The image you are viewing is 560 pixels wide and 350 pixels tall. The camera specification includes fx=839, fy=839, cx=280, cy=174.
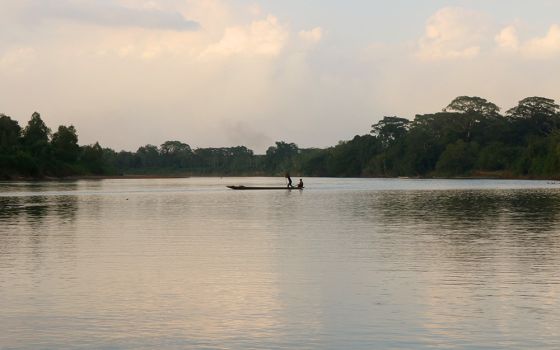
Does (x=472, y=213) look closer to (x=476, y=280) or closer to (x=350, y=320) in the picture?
(x=476, y=280)

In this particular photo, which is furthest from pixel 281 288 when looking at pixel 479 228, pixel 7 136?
pixel 7 136

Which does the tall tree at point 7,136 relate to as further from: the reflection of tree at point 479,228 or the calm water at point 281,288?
the calm water at point 281,288

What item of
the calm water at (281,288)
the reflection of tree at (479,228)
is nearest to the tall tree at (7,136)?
the reflection of tree at (479,228)

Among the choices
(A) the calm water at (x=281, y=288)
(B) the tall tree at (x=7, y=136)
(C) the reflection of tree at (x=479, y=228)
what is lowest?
(A) the calm water at (x=281, y=288)

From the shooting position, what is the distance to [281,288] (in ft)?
65.4

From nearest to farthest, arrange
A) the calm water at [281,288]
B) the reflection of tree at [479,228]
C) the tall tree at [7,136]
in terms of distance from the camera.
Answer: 1. the calm water at [281,288]
2. the reflection of tree at [479,228]
3. the tall tree at [7,136]

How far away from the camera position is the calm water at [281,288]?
47.6 feet

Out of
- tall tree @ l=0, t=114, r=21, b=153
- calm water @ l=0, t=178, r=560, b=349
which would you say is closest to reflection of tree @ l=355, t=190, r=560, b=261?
calm water @ l=0, t=178, r=560, b=349

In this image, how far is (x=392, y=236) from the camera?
34.3 metres

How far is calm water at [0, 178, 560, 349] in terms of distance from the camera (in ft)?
47.6

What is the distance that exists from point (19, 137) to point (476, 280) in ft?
628

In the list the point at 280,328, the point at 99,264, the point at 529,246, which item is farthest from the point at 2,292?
the point at 529,246

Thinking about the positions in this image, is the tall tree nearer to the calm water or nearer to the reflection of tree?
the reflection of tree

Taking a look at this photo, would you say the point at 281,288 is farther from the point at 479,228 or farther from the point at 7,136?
the point at 7,136
